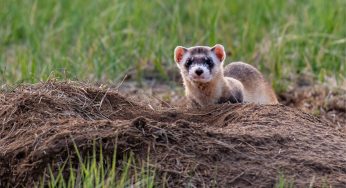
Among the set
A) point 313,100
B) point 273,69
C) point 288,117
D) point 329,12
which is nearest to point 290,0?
point 329,12

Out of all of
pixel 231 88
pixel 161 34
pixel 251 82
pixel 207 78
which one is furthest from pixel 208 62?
pixel 161 34

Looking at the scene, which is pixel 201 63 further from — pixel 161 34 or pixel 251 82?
pixel 161 34

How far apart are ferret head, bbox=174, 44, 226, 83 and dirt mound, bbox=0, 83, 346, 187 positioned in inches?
44.0

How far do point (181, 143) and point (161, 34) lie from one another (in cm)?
527

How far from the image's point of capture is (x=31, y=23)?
39.7ft

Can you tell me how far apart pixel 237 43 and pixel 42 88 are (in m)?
4.58

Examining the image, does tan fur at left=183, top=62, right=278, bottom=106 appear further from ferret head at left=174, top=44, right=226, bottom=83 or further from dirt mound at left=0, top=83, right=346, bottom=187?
dirt mound at left=0, top=83, right=346, bottom=187

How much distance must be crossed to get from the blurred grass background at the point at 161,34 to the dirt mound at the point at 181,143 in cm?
247

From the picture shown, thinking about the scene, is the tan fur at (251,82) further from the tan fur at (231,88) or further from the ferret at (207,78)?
the ferret at (207,78)

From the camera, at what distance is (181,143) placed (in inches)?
254

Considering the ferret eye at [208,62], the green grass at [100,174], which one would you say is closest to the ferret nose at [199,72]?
the ferret eye at [208,62]

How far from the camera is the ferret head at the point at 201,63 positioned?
8414 mm

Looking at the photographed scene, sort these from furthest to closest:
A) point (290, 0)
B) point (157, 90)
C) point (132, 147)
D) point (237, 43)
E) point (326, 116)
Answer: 1. point (290, 0)
2. point (237, 43)
3. point (157, 90)
4. point (326, 116)
5. point (132, 147)

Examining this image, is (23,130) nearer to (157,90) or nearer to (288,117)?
(288,117)
